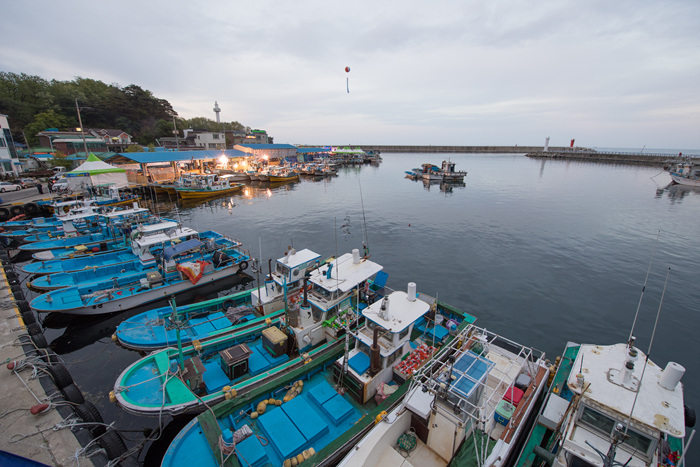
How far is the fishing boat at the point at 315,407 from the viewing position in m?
7.52

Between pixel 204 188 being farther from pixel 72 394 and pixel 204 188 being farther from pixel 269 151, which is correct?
pixel 72 394

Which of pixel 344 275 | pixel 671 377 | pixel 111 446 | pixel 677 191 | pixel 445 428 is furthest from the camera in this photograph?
pixel 677 191

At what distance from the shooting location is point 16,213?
32.2 meters

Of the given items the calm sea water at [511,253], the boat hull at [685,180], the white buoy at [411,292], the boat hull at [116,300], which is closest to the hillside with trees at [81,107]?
the calm sea water at [511,253]

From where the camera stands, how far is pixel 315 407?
9.35m

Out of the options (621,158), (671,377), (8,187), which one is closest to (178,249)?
(671,377)

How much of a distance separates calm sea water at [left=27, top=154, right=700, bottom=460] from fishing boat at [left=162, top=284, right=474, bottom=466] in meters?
3.61

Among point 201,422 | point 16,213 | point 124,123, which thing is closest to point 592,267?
point 201,422

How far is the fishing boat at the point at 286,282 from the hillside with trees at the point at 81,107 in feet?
323

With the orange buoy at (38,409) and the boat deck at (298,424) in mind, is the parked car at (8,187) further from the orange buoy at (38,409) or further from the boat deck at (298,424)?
the boat deck at (298,424)

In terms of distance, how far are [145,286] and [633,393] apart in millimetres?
22363

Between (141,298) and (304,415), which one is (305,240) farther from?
(304,415)

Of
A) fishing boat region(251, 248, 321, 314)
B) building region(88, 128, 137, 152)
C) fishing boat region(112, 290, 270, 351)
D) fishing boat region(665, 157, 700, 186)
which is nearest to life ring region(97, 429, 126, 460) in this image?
fishing boat region(112, 290, 270, 351)

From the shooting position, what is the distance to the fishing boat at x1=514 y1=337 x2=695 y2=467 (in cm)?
613
